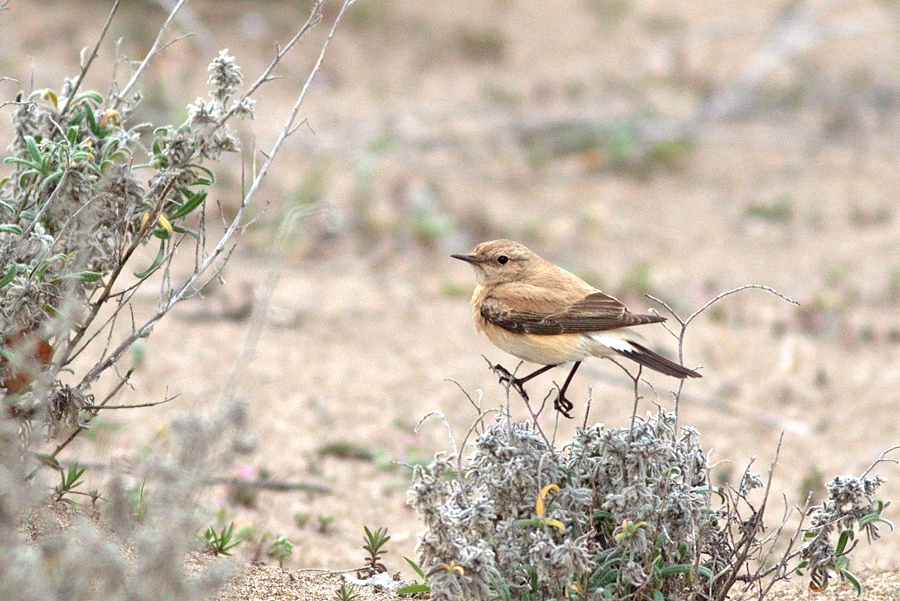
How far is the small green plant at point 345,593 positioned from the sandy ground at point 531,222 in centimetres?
105

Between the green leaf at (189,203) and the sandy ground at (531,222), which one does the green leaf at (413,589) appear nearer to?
the sandy ground at (531,222)

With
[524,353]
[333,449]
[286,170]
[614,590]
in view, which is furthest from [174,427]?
[286,170]

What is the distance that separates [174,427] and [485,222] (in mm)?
7847

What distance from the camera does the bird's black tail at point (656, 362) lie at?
13.4 feet

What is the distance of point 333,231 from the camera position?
10.1 metres

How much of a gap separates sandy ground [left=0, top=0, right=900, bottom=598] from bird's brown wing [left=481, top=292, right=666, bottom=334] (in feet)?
2.14

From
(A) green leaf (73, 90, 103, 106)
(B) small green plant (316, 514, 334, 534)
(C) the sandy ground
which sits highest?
(C) the sandy ground

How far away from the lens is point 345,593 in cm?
402

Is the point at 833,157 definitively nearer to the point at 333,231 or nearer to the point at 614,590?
the point at 333,231

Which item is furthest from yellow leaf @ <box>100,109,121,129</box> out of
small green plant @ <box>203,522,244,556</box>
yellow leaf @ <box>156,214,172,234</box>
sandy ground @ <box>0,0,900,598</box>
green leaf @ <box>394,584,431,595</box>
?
green leaf @ <box>394,584,431,595</box>

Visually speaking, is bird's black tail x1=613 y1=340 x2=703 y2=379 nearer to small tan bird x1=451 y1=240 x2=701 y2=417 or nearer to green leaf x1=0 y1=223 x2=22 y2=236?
small tan bird x1=451 y1=240 x2=701 y2=417

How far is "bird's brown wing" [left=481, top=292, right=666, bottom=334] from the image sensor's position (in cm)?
469

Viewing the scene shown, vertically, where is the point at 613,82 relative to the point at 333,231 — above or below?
above

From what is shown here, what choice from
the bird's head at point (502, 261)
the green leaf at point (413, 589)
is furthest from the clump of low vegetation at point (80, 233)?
the bird's head at point (502, 261)
